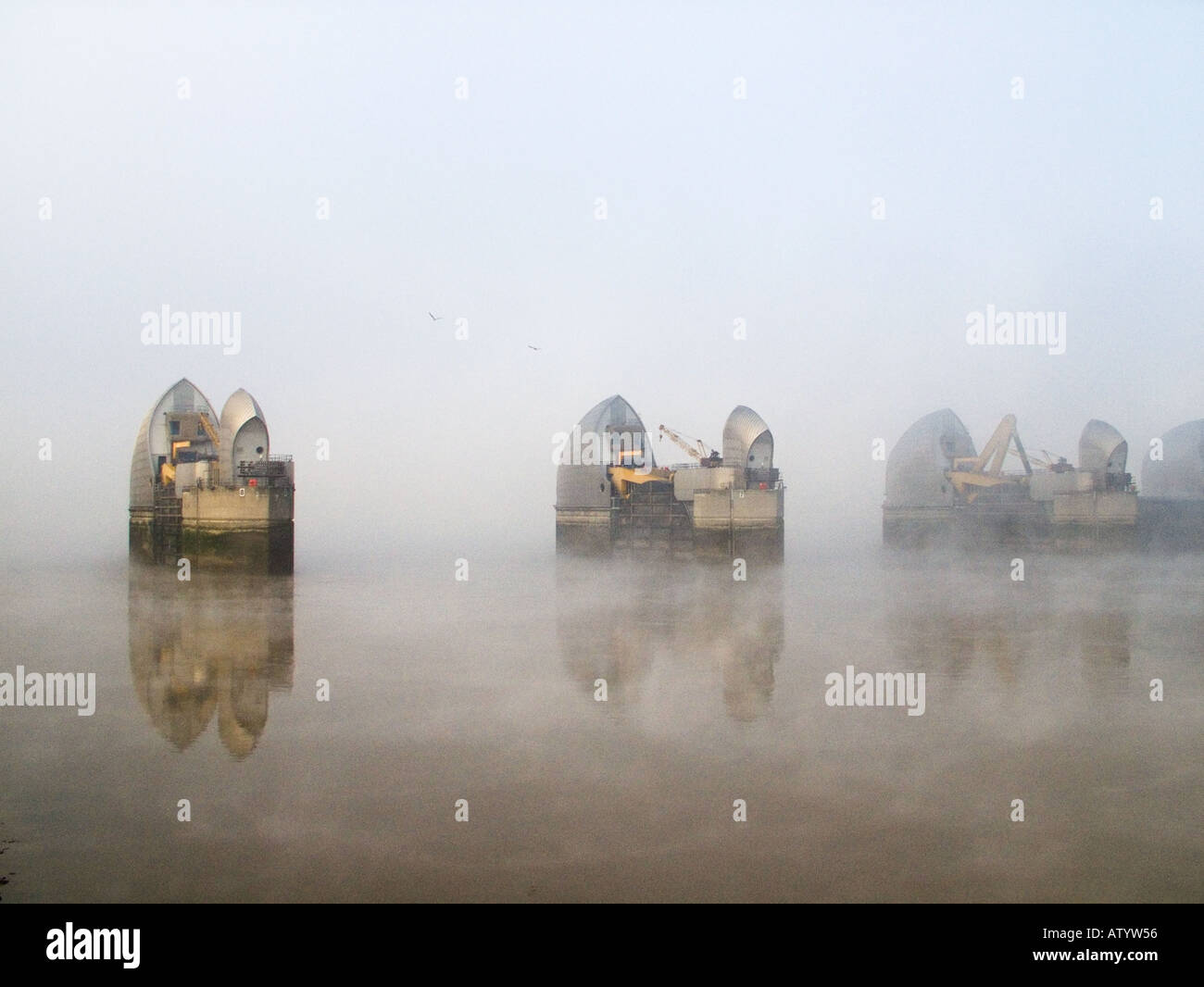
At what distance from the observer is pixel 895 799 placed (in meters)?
8.69

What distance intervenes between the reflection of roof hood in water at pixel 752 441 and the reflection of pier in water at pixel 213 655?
2153 centimetres

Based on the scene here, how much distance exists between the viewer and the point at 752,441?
132 feet

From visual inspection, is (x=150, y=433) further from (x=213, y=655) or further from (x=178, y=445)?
(x=213, y=655)

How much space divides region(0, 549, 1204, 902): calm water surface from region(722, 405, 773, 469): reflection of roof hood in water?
2130 centimetres

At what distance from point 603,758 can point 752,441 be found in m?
31.6

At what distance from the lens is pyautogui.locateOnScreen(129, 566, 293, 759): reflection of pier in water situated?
37.1ft

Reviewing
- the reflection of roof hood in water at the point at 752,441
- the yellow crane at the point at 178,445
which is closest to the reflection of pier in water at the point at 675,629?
the reflection of roof hood in water at the point at 752,441

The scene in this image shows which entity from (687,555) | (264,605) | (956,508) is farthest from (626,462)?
(264,605)

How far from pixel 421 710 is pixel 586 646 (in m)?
5.20

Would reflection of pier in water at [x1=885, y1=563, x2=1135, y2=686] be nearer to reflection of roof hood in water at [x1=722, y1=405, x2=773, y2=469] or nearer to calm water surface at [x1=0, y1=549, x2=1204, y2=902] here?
calm water surface at [x1=0, y1=549, x2=1204, y2=902]

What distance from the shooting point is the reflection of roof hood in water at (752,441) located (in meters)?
40.3

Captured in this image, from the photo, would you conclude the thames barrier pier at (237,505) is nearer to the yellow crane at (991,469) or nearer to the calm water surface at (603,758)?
the calm water surface at (603,758)

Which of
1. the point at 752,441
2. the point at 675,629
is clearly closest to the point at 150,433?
the point at 752,441

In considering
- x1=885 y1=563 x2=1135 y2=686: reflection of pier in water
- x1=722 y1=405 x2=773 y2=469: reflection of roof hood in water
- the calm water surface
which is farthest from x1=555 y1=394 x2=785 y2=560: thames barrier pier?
the calm water surface
